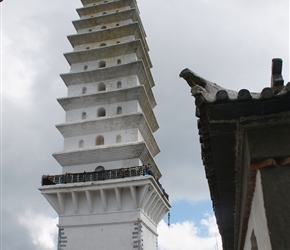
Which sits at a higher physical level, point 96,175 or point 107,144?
point 107,144

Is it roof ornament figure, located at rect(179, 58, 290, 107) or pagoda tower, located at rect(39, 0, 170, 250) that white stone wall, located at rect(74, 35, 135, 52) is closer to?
pagoda tower, located at rect(39, 0, 170, 250)

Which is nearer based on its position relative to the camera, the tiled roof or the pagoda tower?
the tiled roof

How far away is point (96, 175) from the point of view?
2095 cm

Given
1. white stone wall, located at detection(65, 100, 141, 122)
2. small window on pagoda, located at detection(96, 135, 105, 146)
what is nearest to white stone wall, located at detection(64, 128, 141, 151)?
small window on pagoda, located at detection(96, 135, 105, 146)

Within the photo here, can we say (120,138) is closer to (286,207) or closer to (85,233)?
(85,233)

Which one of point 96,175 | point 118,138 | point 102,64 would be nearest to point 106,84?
point 102,64

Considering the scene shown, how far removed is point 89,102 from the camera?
2525 cm

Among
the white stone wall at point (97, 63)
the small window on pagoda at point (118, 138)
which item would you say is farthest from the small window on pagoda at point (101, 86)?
the small window on pagoda at point (118, 138)

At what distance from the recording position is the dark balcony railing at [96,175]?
20.4 meters

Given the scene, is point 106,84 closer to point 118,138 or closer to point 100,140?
point 100,140

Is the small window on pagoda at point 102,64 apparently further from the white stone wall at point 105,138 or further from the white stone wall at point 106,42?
the white stone wall at point 105,138

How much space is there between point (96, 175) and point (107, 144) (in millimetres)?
2725

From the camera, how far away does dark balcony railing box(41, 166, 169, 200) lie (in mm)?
20406

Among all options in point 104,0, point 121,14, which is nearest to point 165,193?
point 121,14
